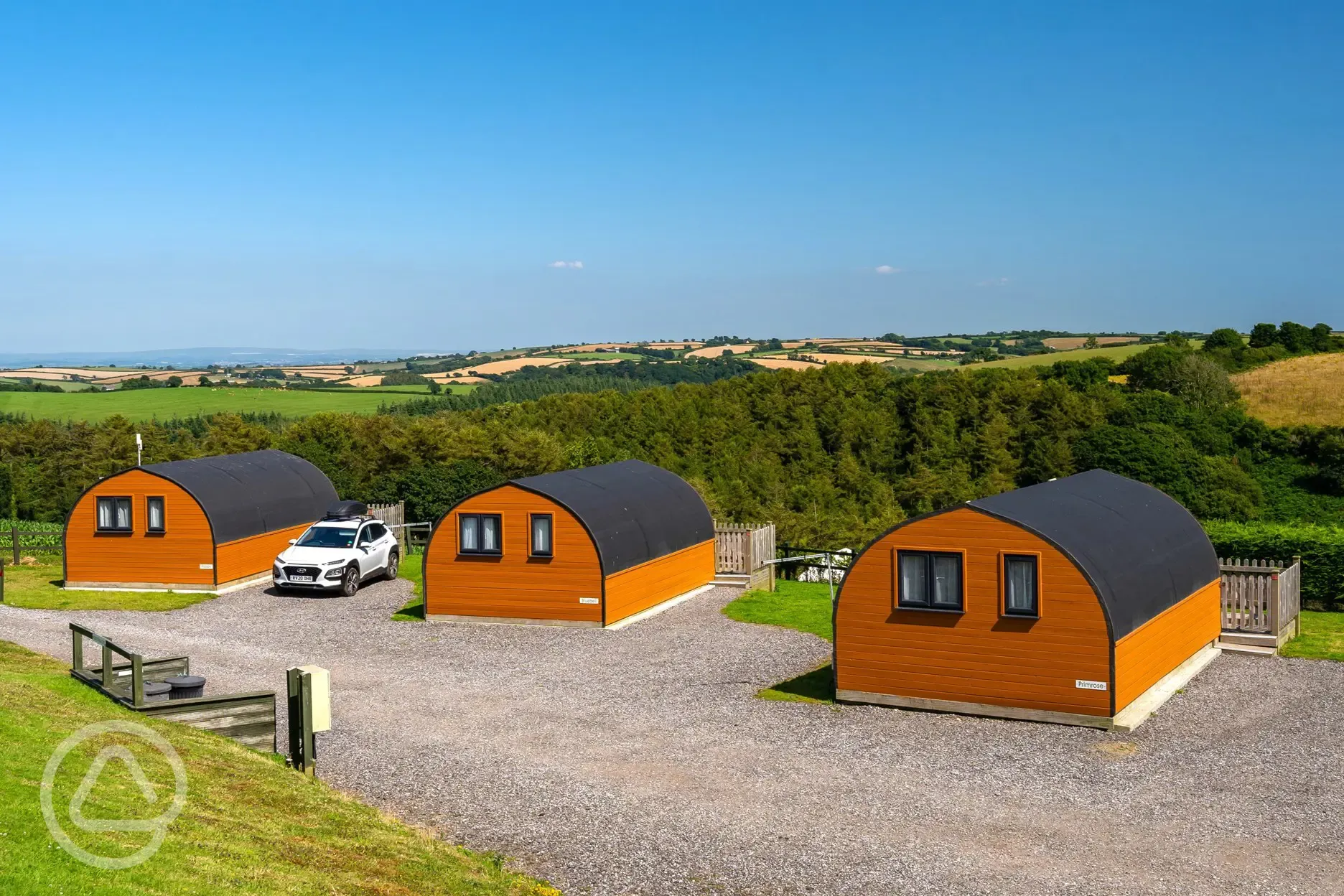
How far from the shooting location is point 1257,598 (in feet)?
73.4

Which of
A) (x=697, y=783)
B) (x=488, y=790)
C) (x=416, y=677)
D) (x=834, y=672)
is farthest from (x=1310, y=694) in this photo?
(x=416, y=677)

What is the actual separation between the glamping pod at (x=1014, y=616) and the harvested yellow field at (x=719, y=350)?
132104 millimetres

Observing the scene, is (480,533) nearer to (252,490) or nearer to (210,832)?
(252,490)

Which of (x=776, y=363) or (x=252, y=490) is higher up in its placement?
(x=776, y=363)

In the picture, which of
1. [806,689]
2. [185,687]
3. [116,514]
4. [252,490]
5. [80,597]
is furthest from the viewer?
[252,490]

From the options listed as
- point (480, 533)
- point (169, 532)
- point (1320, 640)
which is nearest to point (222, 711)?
point (480, 533)

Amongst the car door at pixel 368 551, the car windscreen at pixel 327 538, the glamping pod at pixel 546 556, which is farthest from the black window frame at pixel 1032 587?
the car windscreen at pixel 327 538

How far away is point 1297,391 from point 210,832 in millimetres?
80130

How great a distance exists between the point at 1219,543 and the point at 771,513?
83.2 ft

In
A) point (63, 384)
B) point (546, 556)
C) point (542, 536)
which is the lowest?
point (546, 556)

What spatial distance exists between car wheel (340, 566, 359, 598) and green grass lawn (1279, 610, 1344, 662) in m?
19.7

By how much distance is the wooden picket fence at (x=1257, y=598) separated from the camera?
22.1 metres

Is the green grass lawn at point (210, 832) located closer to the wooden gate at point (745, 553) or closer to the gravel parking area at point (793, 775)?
the gravel parking area at point (793, 775)

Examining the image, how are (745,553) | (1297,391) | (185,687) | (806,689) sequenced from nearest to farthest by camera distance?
1. (185,687)
2. (806,689)
3. (745,553)
4. (1297,391)
